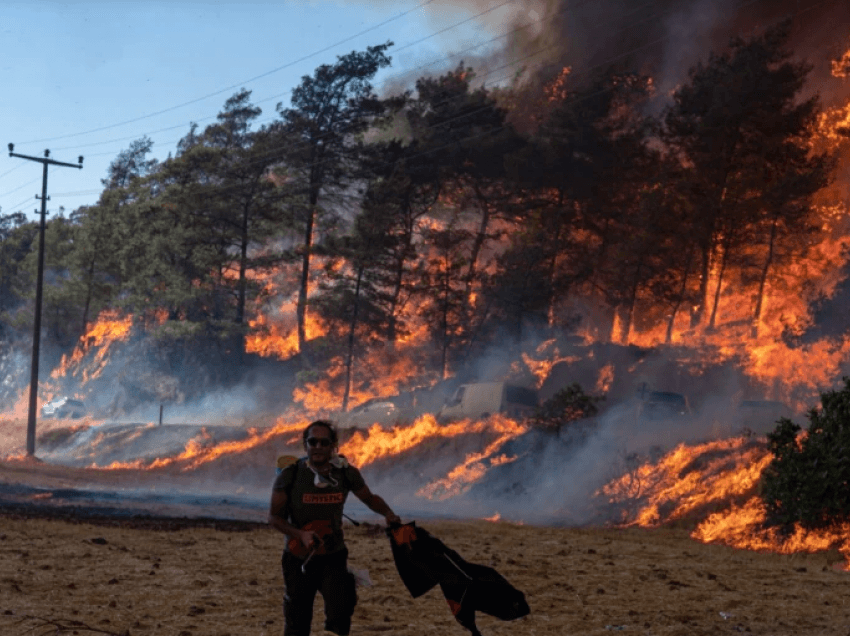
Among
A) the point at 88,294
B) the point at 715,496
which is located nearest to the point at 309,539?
the point at 715,496

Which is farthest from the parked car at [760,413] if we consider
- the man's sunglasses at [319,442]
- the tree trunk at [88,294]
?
the tree trunk at [88,294]

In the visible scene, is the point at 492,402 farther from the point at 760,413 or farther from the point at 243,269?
the point at 243,269

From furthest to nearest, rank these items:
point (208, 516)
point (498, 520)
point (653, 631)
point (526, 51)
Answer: point (526, 51) → point (498, 520) → point (208, 516) → point (653, 631)

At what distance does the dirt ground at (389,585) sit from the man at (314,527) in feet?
8.45

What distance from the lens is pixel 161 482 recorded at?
1463 inches

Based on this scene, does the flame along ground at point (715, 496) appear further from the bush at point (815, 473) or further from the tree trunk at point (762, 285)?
the tree trunk at point (762, 285)

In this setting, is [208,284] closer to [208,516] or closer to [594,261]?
[594,261]

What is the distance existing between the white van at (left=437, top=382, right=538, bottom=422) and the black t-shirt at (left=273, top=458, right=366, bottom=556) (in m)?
29.0

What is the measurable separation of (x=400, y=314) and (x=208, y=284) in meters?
16.3

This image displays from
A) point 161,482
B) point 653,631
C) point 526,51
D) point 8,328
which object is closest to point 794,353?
point 161,482

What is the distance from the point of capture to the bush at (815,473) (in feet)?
58.0

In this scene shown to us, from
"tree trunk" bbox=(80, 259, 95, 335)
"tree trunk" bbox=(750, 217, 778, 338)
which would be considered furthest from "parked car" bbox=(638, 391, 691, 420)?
"tree trunk" bbox=(80, 259, 95, 335)

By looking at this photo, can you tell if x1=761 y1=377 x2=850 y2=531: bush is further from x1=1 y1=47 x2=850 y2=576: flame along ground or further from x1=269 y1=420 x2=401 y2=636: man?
x1=269 y1=420 x2=401 y2=636: man

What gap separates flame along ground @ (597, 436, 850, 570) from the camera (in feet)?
60.7
